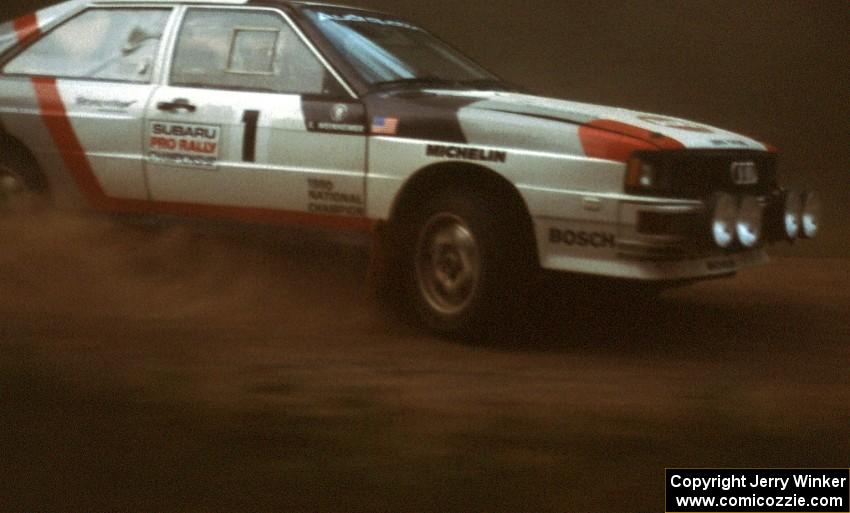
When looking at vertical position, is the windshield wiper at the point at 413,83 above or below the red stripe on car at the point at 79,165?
above

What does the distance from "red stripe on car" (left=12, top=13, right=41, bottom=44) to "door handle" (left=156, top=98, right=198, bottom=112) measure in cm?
111

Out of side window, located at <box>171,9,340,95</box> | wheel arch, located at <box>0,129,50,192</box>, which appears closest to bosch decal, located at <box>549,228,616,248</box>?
side window, located at <box>171,9,340,95</box>

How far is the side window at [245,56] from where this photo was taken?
660cm

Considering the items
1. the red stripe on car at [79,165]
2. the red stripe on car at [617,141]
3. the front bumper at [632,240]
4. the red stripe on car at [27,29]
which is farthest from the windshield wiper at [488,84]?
the red stripe on car at [27,29]

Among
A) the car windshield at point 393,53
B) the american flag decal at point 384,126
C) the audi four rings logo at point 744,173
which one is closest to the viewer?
the audi four rings logo at point 744,173

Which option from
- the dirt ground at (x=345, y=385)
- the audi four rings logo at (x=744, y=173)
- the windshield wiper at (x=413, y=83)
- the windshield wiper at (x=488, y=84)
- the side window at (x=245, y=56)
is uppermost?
the side window at (x=245, y=56)

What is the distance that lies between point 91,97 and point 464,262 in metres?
2.27

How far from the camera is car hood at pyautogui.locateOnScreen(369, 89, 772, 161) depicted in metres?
5.83

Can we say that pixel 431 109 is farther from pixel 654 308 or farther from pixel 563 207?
pixel 654 308

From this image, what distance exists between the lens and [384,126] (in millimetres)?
6289

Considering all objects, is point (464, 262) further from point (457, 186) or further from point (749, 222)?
point (749, 222)

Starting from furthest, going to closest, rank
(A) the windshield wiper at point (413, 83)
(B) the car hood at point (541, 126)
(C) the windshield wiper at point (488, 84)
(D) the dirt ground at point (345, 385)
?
(C) the windshield wiper at point (488, 84), (A) the windshield wiper at point (413, 83), (B) the car hood at point (541, 126), (D) the dirt ground at point (345, 385)

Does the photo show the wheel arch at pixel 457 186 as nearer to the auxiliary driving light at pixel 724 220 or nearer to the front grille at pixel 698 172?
the front grille at pixel 698 172

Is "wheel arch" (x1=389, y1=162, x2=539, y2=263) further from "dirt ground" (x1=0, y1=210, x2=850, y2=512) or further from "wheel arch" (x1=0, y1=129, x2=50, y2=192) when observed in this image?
"wheel arch" (x1=0, y1=129, x2=50, y2=192)
